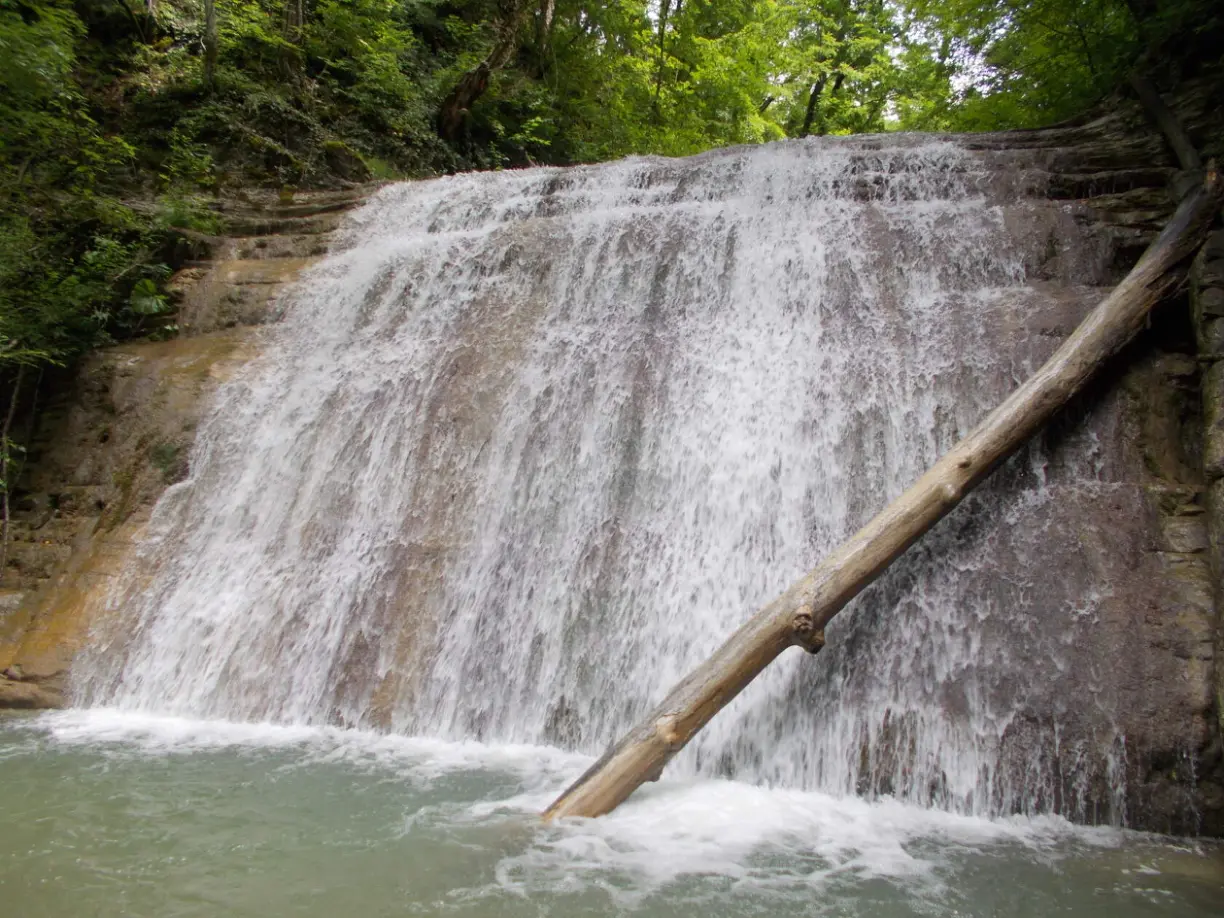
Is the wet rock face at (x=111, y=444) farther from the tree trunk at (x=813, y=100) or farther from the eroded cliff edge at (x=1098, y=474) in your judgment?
the tree trunk at (x=813, y=100)

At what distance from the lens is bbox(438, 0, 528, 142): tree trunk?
45.3 ft

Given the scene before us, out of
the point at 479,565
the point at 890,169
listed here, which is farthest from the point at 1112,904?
the point at 890,169

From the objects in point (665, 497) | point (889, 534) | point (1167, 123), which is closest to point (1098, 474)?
point (889, 534)

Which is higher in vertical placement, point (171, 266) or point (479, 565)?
point (171, 266)

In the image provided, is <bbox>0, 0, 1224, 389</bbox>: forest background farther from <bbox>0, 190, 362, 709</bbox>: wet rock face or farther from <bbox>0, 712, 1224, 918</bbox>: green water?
<bbox>0, 712, 1224, 918</bbox>: green water

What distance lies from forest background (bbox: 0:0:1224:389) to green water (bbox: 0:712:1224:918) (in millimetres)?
5554

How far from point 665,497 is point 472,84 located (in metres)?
11.3

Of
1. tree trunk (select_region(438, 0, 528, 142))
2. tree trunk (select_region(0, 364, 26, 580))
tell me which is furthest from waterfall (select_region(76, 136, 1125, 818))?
tree trunk (select_region(438, 0, 528, 142))

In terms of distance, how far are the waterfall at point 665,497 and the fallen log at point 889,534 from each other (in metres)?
0.37

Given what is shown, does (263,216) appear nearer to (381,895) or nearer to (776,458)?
(776,458)

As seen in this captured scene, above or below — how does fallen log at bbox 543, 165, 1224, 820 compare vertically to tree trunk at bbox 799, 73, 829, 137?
below

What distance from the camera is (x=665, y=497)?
571cm

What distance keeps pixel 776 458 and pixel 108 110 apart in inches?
440

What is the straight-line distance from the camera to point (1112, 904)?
302 centimetres
